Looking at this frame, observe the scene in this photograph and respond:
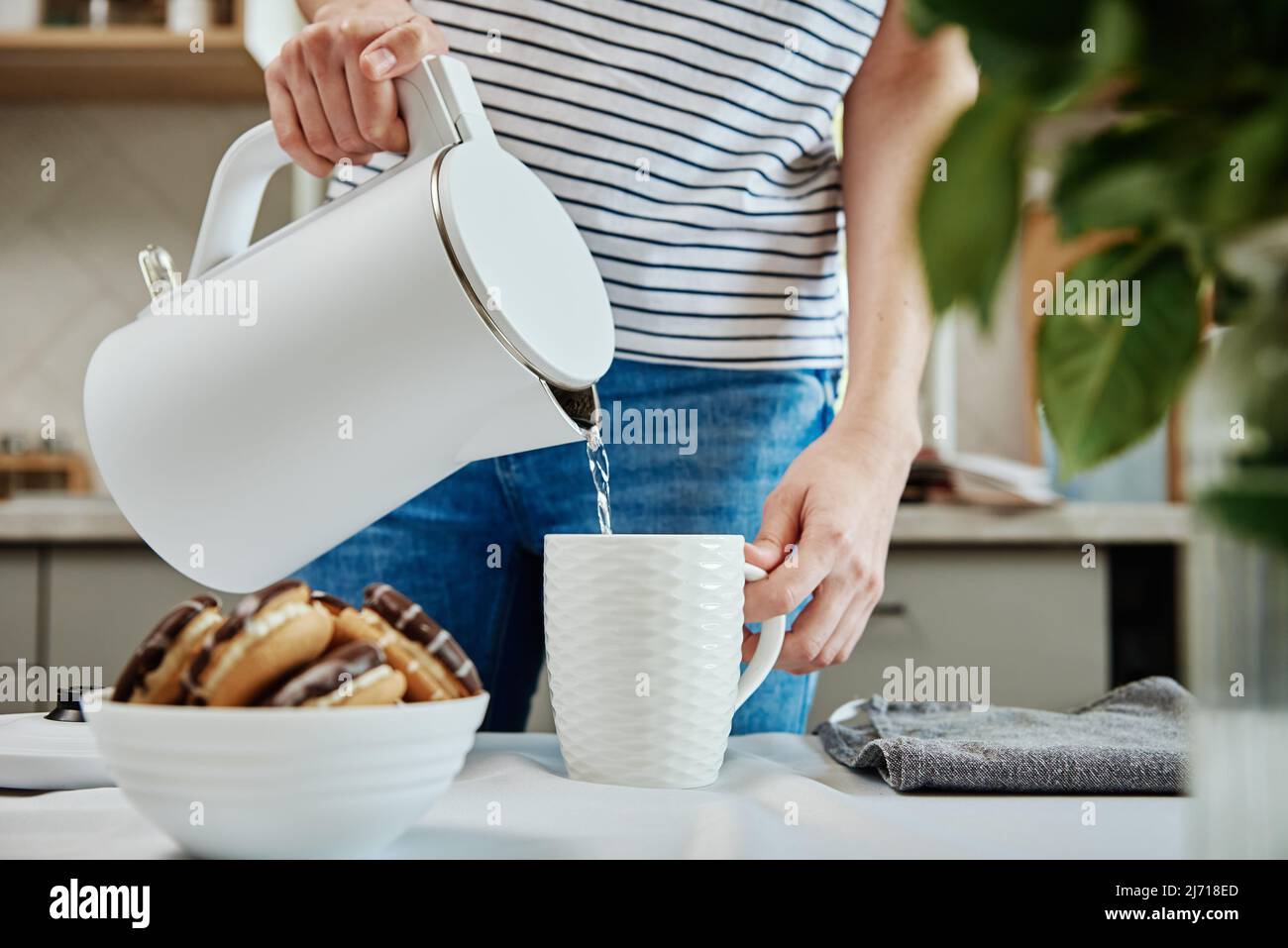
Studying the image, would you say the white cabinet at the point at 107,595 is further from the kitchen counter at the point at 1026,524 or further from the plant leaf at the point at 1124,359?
the plant leaf at the point at 1124,359

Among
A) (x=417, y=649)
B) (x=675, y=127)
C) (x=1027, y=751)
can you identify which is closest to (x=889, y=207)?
(x=675, y=127)

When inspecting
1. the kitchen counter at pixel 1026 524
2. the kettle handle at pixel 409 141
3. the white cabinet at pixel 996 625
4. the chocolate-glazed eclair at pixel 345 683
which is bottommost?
the white cabinet at pixel 996 625

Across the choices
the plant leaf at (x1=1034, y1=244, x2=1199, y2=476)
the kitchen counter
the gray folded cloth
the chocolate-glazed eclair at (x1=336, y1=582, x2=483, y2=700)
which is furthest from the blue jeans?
the kitchen counter

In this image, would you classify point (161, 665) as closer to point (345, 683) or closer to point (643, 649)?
point (345, 683)

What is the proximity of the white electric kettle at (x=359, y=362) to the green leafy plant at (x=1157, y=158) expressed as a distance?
31 centimetres

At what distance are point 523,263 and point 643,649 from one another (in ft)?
0.63

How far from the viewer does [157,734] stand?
324 millimetres

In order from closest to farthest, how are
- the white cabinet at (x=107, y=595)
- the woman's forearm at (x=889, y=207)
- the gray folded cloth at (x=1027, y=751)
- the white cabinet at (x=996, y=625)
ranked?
the gray folded cloth at (x=1027, y=751), the woman's forearm at (x=889, y=207), the white cabinet at (x=107, y=595), the white cabinet at (x=996, y=625)

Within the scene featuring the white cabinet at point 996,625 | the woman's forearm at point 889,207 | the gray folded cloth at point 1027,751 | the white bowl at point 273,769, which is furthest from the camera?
the white cabinet at point 996,625

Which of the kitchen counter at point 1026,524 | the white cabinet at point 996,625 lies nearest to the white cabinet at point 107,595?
the kitchen counter at point 1026,524

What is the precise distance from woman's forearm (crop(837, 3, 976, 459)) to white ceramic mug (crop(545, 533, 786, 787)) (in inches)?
9.5

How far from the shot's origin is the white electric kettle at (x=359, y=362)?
0.50 m


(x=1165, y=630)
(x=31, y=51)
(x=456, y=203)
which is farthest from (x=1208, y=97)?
(x=31, y=51)
